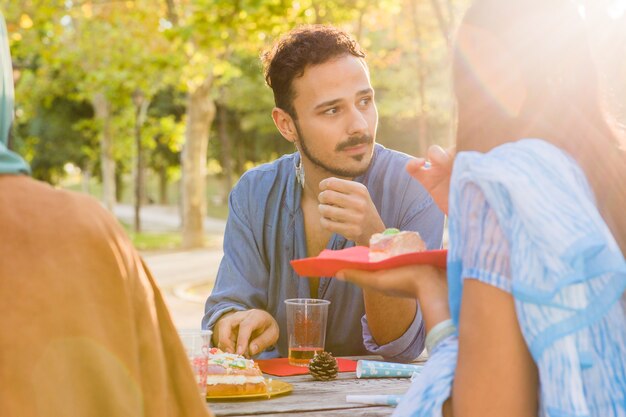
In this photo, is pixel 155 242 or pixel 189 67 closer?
pixel 189 67

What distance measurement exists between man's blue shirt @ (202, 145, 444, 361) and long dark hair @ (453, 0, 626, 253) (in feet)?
4.94

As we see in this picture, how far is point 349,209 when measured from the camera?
283 centimetres

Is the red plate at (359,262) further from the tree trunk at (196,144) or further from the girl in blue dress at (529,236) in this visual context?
the tree trunk at (196,144)

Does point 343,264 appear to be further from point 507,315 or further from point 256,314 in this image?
point 256,314

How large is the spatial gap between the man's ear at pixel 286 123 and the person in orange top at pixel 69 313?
81.7 inches

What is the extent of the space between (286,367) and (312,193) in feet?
3.21

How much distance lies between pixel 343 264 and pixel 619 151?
2.16 ft

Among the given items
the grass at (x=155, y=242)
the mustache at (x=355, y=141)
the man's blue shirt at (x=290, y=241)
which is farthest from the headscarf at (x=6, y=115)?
the grass at (x=155, y=242)

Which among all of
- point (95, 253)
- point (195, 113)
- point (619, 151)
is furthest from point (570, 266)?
point (195, 113)

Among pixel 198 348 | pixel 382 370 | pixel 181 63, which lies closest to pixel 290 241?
pixel 382 370

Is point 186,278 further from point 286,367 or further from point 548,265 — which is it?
point 548,265

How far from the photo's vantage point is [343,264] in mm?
1994

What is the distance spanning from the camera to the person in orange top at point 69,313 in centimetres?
151

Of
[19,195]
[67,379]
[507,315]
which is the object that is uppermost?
[19,195]
